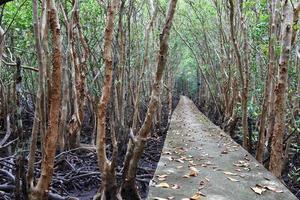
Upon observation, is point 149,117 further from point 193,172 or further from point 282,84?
point 282,84

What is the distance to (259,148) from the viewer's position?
7012mm

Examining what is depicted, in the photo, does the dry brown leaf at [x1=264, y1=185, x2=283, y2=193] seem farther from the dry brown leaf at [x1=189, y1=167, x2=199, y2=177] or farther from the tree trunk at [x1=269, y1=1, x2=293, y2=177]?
the tree trunk at [x1=269, y1=1, x2=293, y2=177]

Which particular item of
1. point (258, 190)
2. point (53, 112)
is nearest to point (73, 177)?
point (53, 112)

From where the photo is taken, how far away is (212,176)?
5332mm

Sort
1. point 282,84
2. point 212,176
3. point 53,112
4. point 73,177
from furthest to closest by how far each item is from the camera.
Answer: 1. point 73,177
2. point 282,84
3. point 212,176
4. point 53,112

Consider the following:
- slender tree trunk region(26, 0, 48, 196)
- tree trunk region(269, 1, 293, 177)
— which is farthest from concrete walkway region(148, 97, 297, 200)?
slender tree trunk region(26, 0, 48, 196)

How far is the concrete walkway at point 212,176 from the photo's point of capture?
446 cm

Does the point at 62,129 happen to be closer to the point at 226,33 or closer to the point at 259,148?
the point at 259,148

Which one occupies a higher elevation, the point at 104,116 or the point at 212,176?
the point at 104,116

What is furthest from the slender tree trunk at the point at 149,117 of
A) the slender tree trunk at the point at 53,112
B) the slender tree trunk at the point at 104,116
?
the slender tree trunk at the point at 53,112

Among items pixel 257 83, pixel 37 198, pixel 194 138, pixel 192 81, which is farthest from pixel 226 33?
pixel 192 81

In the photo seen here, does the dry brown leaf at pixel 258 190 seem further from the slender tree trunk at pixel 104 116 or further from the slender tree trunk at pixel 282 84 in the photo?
the slender tree trunk at pixel 104 116

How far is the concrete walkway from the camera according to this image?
176 inches

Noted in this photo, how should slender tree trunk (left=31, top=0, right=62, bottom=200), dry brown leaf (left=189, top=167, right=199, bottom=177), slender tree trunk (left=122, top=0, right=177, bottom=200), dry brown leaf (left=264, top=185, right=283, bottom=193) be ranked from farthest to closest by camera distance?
dry brown leaf (left=189, top=167, right=199, bottom=177), slender tree trunk (left=122, top=0, right=177, bottom=200), dry brown leaf (left=264, top=185, right=283, bottom=193), slender tree trunk (left=31, top=0, right=62, bottom=200)
